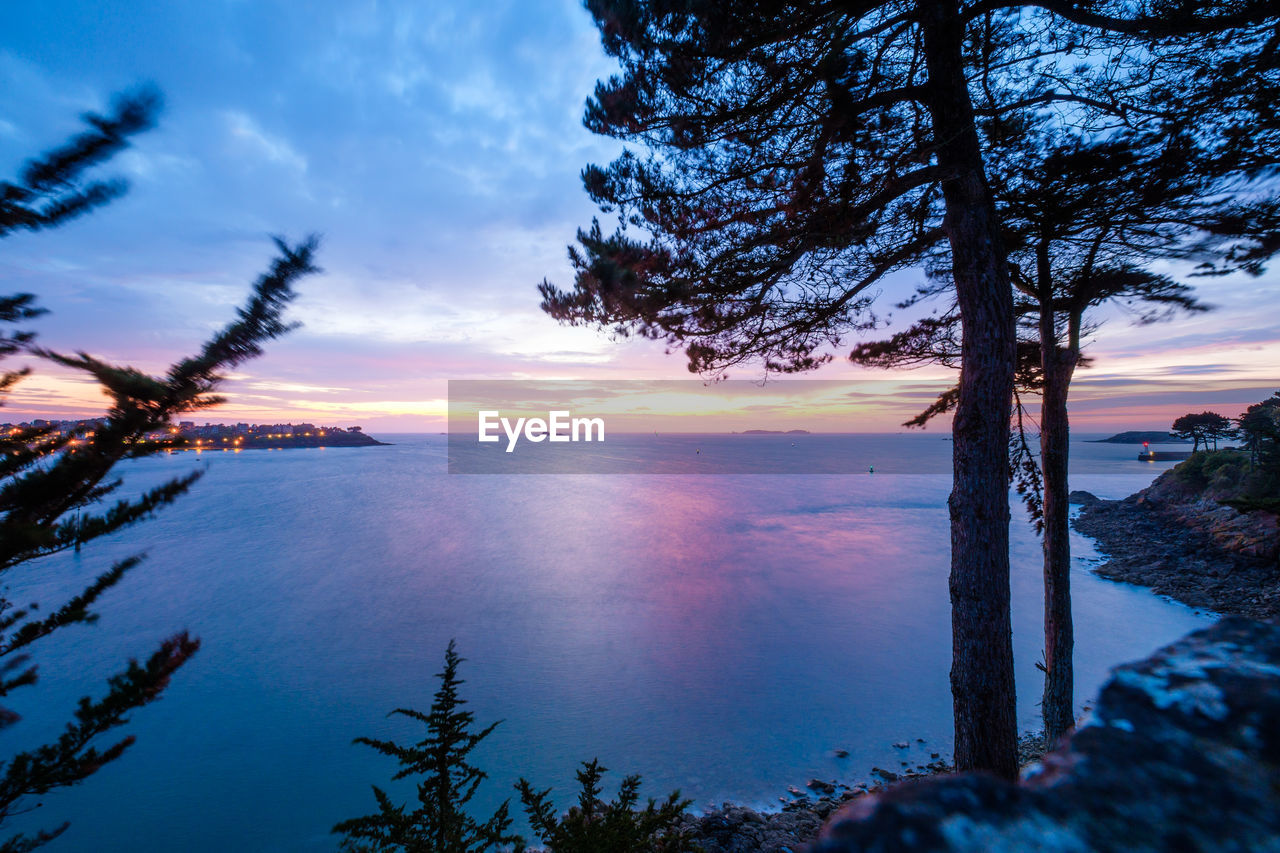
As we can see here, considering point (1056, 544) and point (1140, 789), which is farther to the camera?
point (1056, 544)

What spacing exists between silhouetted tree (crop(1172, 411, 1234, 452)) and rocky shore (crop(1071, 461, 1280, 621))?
32.3 feet

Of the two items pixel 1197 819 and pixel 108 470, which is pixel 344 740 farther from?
pixel 1197 819

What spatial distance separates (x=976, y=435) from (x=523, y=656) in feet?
34.9

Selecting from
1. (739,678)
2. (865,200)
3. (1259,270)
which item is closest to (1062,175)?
(1259,270)

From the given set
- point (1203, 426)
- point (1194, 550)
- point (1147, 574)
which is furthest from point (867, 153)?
point (1203, 426)

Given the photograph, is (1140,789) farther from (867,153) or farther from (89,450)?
(867,153)

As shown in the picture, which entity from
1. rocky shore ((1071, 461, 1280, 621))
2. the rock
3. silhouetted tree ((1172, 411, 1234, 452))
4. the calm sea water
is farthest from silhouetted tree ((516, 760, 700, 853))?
silhouetted tree ((1172, 411, 1234, 452))

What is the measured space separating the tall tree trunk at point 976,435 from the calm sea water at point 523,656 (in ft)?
13.1

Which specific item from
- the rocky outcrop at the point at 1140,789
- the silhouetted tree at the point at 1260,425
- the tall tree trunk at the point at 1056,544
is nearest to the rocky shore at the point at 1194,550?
the silhouetted tree at the point at 1260,425

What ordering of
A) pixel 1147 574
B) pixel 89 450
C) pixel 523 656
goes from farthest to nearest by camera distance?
pixel 1147 574, pixel 523 656, pixel 89 450

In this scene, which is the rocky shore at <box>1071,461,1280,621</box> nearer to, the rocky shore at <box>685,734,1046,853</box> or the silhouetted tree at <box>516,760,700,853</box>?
the rocky shore at <box>685,734,1046,853</box>

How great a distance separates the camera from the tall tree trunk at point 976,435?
3539mm

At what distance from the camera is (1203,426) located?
2789 cm

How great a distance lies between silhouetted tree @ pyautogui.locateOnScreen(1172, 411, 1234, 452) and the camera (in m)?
26.7
